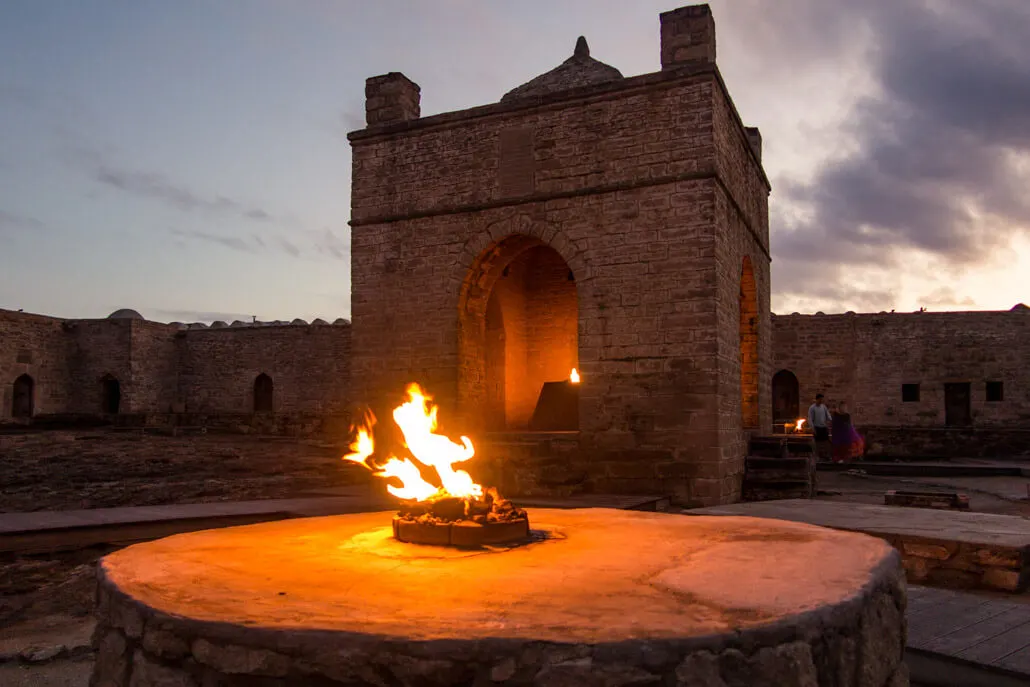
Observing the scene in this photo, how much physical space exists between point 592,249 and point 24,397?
2235 cm

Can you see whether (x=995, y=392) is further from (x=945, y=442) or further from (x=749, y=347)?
(x=749, y=347)

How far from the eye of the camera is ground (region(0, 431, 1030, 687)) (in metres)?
4.82

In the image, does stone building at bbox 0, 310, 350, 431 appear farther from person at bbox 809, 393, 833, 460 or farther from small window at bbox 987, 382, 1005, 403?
small window at bbox 987, 382, 1005, 403

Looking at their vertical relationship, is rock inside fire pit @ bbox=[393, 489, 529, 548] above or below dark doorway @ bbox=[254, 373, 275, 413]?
below

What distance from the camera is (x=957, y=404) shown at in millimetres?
22828

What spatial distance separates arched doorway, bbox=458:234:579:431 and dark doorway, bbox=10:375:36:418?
61.9 feet

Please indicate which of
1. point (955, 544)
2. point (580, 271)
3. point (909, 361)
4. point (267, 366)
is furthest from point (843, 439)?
point (267, 366)

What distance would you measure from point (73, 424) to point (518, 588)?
22.1 m

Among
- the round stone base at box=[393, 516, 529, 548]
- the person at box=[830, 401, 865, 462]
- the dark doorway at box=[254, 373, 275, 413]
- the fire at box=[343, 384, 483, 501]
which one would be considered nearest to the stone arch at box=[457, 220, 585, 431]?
the person at box=[830, 401, 865, 462]

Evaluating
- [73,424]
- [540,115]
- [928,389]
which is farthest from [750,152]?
[73,424]

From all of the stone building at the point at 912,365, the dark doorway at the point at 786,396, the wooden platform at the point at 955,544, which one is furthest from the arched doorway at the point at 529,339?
the dark doorway at the point at 786,396

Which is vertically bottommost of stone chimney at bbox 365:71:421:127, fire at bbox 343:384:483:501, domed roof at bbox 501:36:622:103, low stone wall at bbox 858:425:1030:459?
low stone wall at bbox 858:425:1030:459

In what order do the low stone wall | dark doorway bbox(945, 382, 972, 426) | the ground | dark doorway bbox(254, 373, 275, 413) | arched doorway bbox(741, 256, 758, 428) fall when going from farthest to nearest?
dark doorway bbox(254, 373, 275, 413) < dark doorway bbox(945, 382, 972, 426) < the low stone wall < arched doorway bbox(741, 256, 758, 428) < the ground

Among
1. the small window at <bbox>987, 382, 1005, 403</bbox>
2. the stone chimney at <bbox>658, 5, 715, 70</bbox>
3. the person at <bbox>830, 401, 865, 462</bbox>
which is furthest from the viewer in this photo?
the small window at <bbox>987, 382, 1005, 403</bbox>
